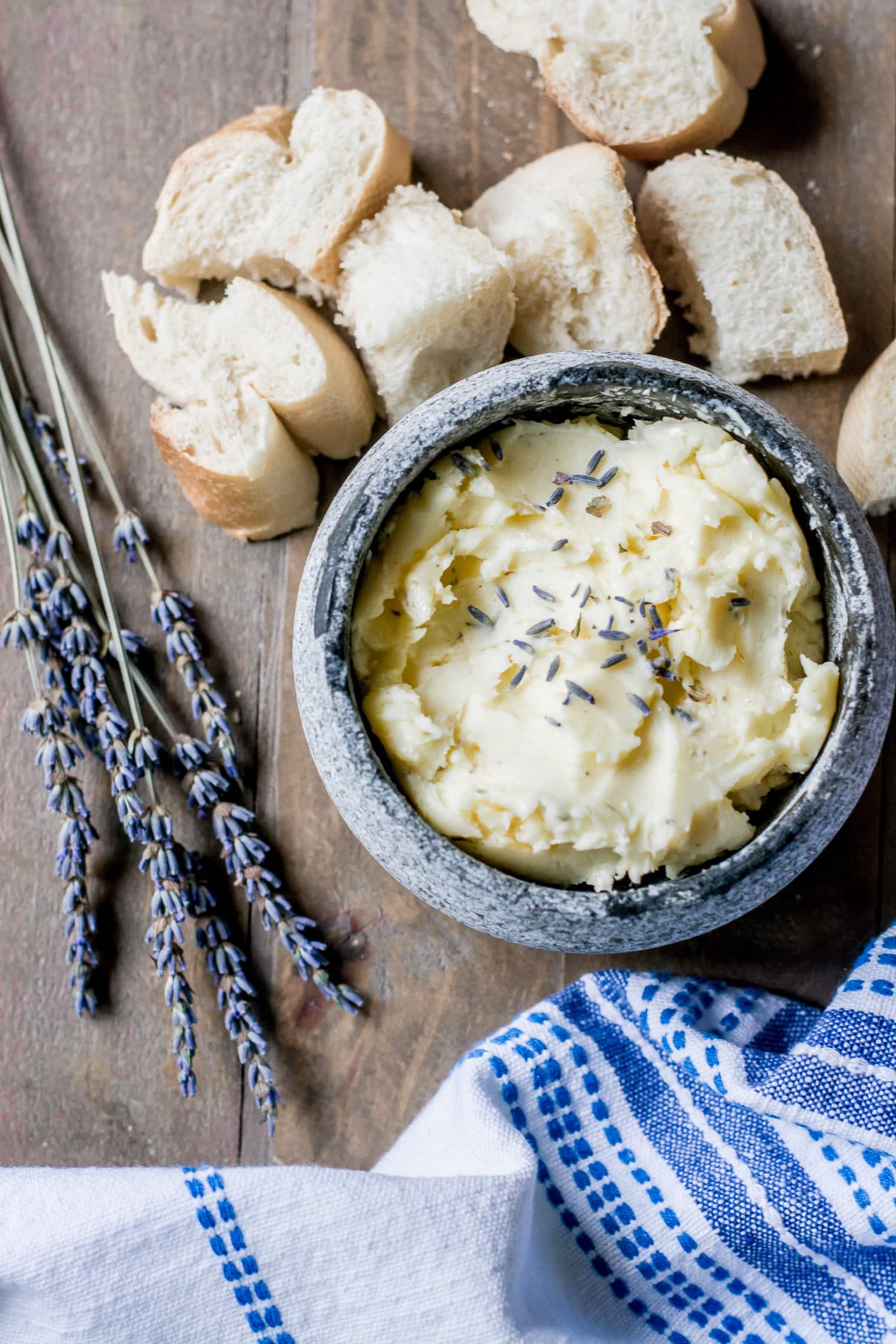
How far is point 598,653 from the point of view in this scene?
1.14 m

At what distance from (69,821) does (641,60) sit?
1.23 meters

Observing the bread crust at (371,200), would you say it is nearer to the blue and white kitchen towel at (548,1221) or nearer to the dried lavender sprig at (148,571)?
the dried lavender sprig at (148,571)

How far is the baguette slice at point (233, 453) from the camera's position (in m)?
1.47

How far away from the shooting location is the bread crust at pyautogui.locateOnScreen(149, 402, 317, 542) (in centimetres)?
148

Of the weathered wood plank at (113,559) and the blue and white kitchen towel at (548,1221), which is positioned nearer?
the blue and white kitchen towel at (548,1221)

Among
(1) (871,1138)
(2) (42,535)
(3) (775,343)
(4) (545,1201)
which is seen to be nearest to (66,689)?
(2) (42,535)

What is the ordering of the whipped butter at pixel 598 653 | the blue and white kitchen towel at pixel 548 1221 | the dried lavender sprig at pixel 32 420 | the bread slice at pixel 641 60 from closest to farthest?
the whipped butter at pixel 598 653
the blue and white kitchen towel at pixel 548 1221
the bread slice at pixel 641 60
the dried lavender sprig at pixel 32 420

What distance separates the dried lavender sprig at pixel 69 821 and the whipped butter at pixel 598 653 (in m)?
0.55

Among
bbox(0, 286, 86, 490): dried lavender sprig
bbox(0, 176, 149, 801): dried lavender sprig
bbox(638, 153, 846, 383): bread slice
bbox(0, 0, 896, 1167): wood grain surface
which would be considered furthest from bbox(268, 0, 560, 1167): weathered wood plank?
bbox(638, 153, 846, 383): bread slice

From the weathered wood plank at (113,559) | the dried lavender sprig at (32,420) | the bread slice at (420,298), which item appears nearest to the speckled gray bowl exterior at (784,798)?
the bread slice at (420,298)

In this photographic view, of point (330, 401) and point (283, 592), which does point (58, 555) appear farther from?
point (330, 401)

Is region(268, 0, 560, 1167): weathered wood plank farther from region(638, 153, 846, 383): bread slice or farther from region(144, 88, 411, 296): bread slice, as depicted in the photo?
region(638, 153, 846, 383): bread slice

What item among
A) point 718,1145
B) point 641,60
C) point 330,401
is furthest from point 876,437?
point 718,1145

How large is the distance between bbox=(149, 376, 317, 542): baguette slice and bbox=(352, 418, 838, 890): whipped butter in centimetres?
31
